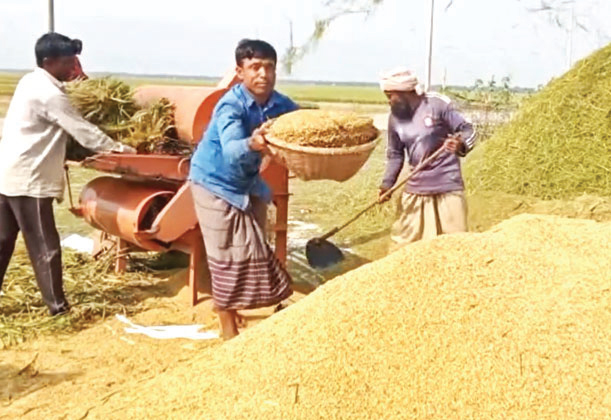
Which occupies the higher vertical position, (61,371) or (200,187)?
(200,187)

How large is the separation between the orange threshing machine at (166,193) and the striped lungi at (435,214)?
781mm

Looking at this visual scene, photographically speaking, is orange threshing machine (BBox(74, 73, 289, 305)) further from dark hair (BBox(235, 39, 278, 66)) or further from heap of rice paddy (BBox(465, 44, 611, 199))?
heap of rice paddy (BBox(465, 44, 611, 199))

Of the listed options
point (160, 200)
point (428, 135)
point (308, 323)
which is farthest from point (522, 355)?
point (160, 200)

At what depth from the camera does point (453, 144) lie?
4.58 metres

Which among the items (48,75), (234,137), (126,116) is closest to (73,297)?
(126,116)

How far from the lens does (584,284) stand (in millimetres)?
3074

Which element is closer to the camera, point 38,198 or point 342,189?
point 38,198

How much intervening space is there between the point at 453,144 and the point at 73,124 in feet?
6.67

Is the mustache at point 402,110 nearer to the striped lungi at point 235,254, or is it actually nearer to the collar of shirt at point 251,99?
the collar of shirt at point 251,99

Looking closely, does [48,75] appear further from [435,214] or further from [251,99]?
[435,214]

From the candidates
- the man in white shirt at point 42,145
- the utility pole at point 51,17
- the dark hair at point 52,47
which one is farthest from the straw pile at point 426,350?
the utility pole at point 51,17

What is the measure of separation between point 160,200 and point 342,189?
5354mm

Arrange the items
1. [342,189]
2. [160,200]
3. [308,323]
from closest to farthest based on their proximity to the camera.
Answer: [308,323] → [160,200] → [342,189]

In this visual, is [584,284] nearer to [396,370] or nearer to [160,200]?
[396,370]
